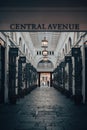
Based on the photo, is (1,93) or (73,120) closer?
(73,120)

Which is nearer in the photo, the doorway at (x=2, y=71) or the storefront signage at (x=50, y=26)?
the storefront signage at (x=50, y=26)

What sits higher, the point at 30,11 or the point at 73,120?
the point at 30,11

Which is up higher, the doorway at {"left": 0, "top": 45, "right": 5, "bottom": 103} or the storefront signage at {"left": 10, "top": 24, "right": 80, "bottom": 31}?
the storefront signage at {"left": 10, "top": 24, "right": 80, "bottom": 31}

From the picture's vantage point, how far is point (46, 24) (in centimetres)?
1161

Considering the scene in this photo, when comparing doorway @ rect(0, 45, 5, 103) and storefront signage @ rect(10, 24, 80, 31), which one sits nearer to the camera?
storefront signage @ rect(10, 24, 80, 31)

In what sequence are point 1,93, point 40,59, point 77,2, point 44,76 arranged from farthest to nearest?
point 44,76
point 40,59
point 1,93
point 77,2

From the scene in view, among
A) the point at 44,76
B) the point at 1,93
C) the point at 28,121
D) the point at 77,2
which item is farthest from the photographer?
the point at 44,76

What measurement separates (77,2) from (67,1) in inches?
16.3

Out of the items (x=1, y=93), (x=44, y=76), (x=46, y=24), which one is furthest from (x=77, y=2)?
(x=44, y=76)

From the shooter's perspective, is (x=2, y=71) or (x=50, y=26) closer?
(x=50, y=26)

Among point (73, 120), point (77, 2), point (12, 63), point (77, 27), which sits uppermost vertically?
point (77, 2)

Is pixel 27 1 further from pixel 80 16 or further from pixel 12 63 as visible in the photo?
pixel 12 63

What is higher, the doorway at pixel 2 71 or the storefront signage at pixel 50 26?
the storefront signage at pixel 50 26

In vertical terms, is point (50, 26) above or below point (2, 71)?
above
